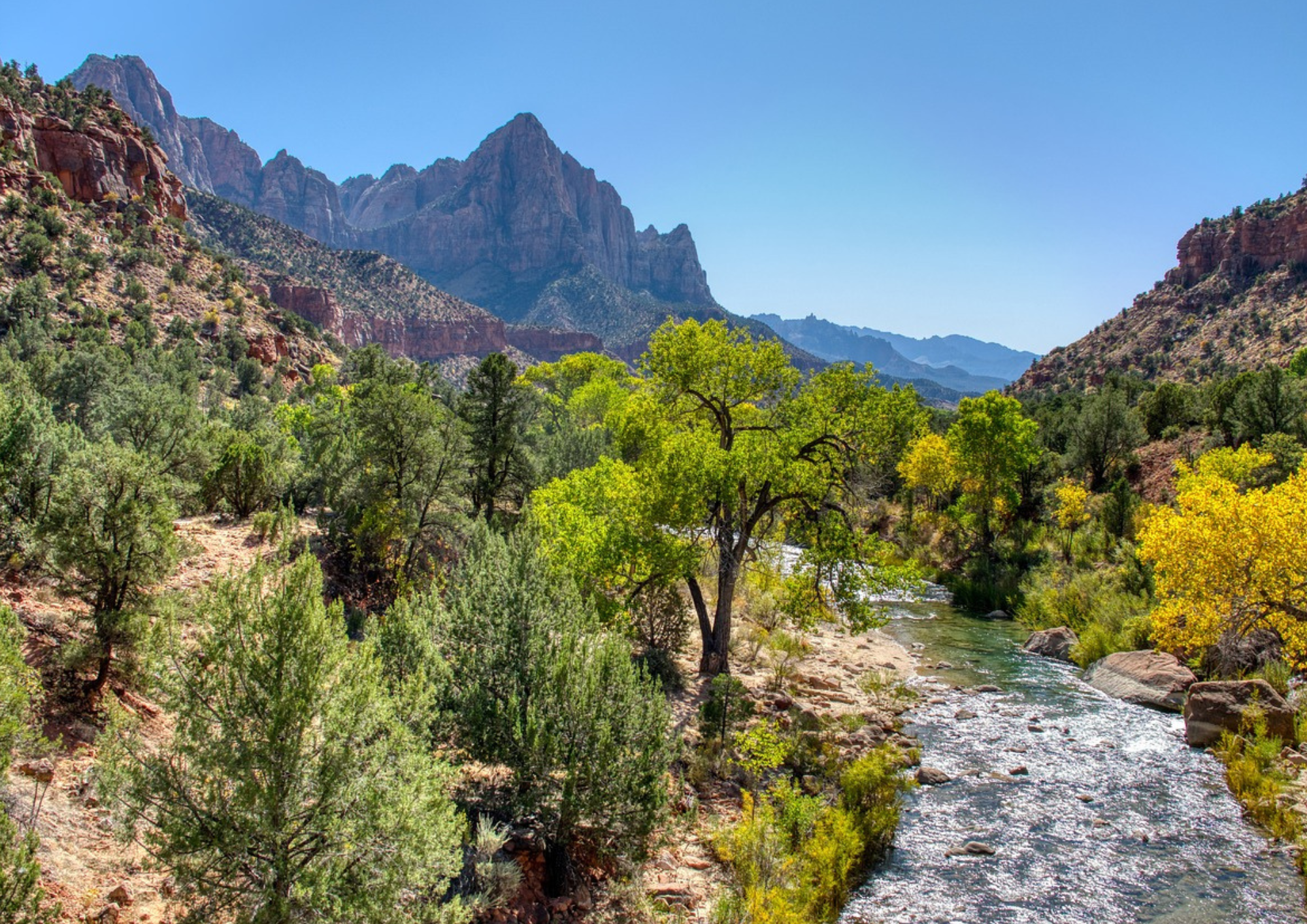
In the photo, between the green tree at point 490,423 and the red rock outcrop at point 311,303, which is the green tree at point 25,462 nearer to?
the green tree at point 490,423

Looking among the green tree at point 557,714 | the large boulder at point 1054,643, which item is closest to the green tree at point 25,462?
the green tree at point 557,714

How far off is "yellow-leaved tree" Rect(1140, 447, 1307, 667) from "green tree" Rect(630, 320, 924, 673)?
7.35m

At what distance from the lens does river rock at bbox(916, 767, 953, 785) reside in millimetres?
13570

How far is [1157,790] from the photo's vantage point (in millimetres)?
13188

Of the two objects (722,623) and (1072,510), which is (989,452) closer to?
(1072,510)

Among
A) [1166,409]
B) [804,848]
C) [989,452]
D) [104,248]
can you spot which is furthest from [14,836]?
[104,248]

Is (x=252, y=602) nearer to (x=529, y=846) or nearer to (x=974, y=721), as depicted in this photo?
(x=529, y=846)

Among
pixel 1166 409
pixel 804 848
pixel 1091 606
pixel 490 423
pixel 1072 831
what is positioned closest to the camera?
pixel 804 848

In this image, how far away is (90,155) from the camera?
6019 centimetres

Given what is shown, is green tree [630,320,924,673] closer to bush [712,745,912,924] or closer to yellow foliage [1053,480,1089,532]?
bush [712,745,912,924]

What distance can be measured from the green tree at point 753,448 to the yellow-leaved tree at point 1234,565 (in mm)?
7348

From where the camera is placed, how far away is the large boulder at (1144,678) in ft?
56.8

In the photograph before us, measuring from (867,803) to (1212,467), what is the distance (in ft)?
81.6

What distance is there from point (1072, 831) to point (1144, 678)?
8598 mm
